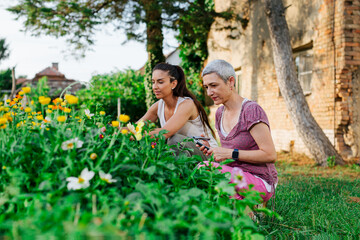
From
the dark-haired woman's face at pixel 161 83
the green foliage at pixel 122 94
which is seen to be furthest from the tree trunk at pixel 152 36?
the dark-haired woman's face at pixel 161 83

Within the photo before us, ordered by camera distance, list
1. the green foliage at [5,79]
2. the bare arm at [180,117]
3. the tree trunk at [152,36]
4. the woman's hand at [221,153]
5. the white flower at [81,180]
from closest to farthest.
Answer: the white flower at [81,180] → the woman's hand at [221,153] → the bare arm at [180,117] → the tree trunk at [152,36] → the green foliage at [5,79]

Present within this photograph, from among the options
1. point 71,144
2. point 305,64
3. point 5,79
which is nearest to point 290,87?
point 305,64

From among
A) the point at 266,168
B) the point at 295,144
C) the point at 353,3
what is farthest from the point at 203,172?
the point at 295,144

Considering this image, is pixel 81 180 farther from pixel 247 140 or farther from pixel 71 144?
pixel 247 140

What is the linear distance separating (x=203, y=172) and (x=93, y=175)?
0.68m

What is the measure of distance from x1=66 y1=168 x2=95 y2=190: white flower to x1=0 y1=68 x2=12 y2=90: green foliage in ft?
108

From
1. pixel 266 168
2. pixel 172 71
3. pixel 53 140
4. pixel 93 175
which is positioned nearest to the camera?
pixel 93 175

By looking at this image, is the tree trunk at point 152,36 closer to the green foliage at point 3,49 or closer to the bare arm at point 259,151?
the bare arm at point 259,151

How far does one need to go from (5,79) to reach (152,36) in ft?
80.8

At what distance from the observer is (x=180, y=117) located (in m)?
3.33

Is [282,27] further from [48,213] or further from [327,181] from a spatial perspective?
[48,213]

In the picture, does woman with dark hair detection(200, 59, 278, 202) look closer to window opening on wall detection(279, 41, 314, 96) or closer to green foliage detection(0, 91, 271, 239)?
green foliage detection(0, 91, 271, 239)

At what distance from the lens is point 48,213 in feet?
3.34

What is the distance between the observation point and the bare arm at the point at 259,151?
2434 mm
